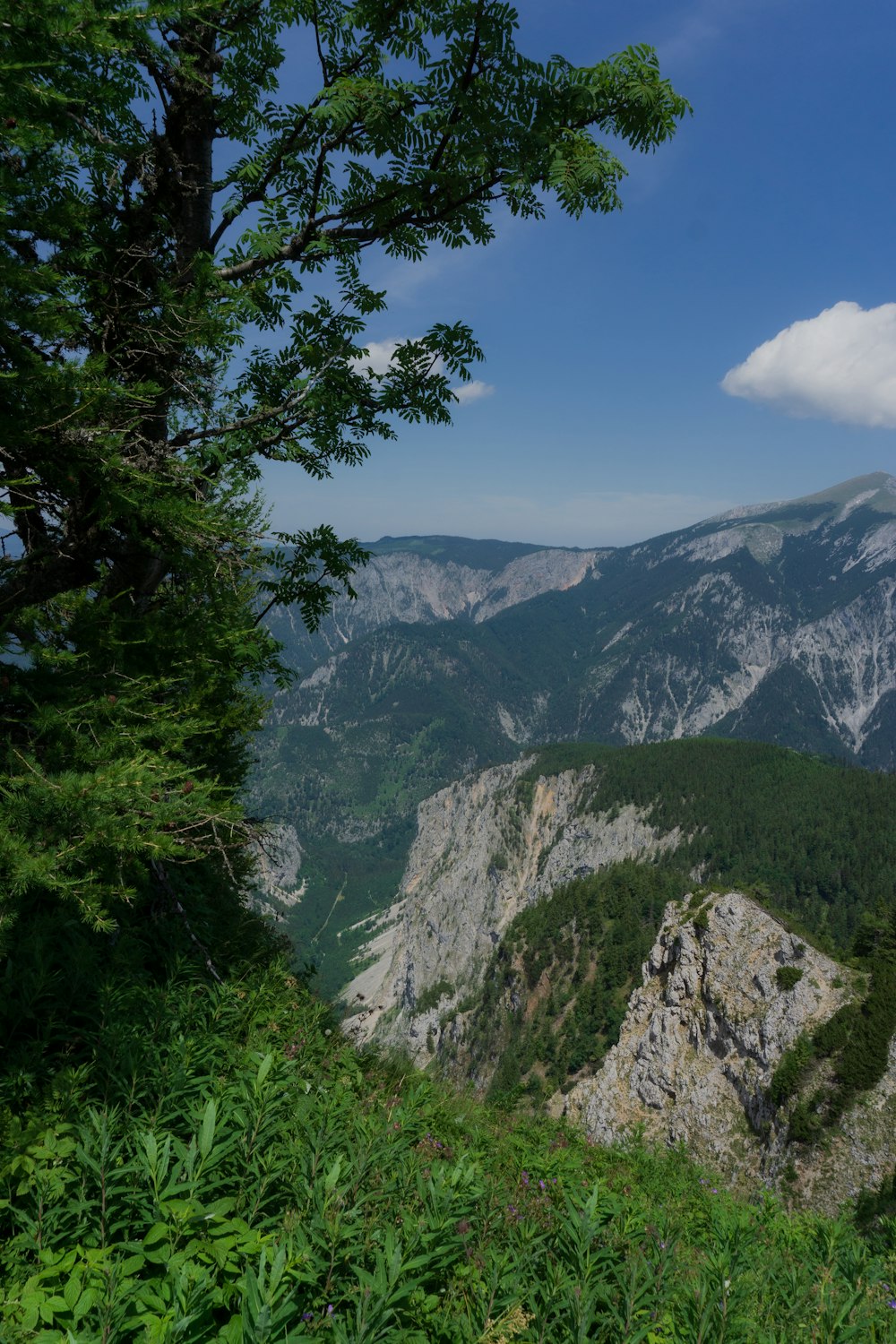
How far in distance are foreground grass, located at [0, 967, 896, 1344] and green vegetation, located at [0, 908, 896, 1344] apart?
0.06 ft

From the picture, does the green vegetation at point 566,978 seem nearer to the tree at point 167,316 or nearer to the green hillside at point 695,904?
the green hillside at point 695,904

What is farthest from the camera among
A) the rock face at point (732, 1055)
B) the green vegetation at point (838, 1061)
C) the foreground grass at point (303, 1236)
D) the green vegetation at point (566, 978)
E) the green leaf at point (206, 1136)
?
the green vegetation at point (566, 978)

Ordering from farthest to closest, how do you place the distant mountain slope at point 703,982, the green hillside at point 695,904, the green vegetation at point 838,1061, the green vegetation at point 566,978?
the green vegetation at point 566,978 < the green hillside at point 695,904 < the distant mountain slope at point 703,982 < the green vegetation at point 838,1061

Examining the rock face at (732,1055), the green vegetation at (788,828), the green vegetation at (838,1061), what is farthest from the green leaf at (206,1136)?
the green vegetation at (788,828)

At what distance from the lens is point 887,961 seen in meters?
49.7

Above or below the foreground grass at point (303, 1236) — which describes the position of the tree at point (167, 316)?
above

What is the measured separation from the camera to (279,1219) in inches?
134

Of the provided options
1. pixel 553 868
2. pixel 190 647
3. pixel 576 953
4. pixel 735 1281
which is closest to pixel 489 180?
pixel 190 647

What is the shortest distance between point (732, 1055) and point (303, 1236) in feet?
218

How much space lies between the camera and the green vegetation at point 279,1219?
2.78 m

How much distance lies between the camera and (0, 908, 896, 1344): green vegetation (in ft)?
9.12

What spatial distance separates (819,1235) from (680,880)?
129877 millimetres

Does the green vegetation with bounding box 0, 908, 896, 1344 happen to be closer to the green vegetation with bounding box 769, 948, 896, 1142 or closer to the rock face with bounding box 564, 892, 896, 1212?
the rock face with bounding box 564, 892, 896, 1212

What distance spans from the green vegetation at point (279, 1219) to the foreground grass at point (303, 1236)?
18 mm
